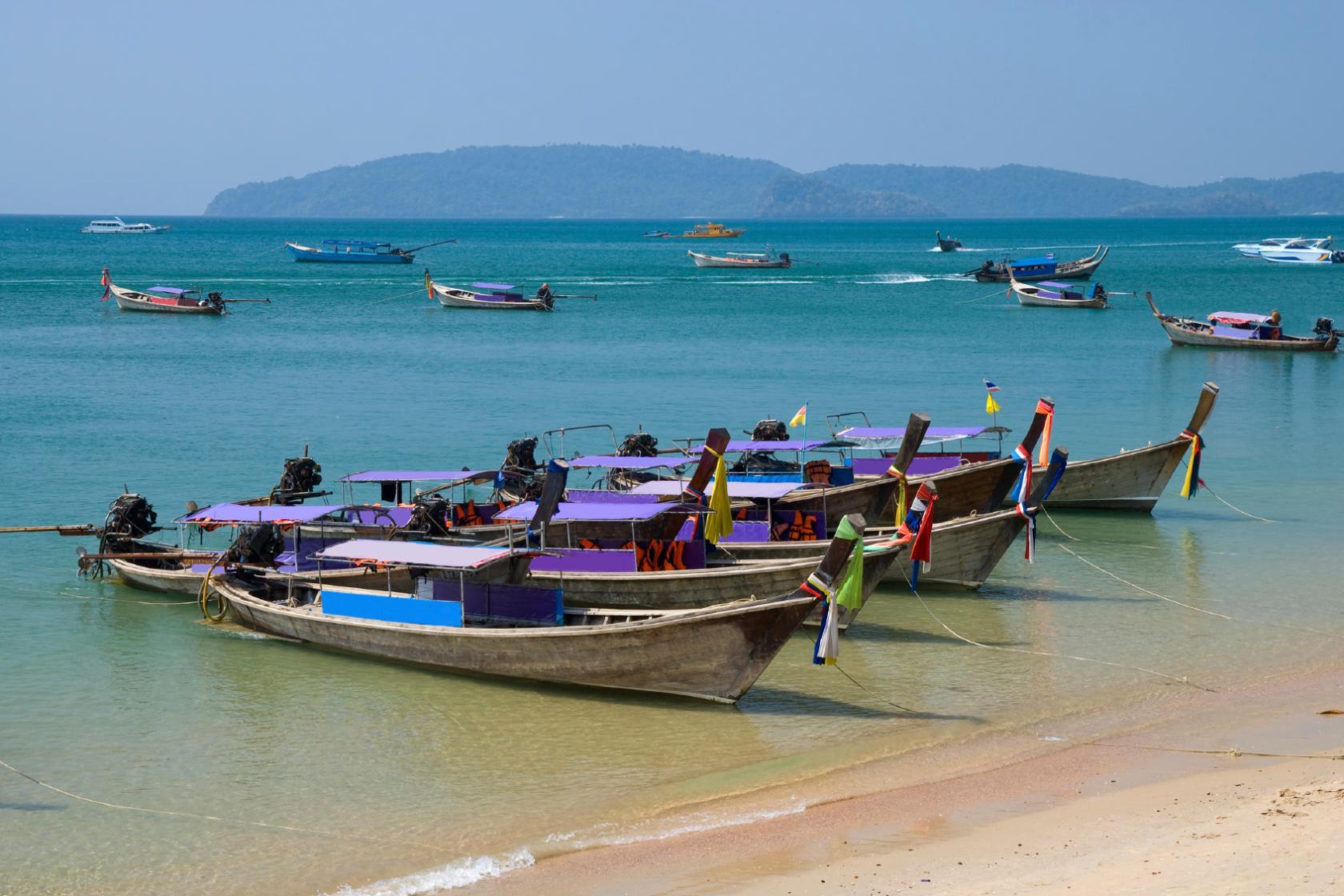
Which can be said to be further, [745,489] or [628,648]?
[745,489]

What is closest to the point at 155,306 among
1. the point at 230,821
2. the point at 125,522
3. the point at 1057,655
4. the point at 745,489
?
the point at 125,522

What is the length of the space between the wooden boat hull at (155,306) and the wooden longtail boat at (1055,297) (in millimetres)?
37916

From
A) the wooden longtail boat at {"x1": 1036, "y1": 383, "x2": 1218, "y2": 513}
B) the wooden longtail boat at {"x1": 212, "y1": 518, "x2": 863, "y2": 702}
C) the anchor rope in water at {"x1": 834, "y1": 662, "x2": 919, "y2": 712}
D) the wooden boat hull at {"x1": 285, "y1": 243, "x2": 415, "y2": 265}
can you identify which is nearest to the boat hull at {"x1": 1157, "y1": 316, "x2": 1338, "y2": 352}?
the wooden longtail boat at {"x1": 1036, "y1": 383, "x2": 1218, "y2": 513}

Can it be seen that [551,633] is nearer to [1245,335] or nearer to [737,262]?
[1245,335]

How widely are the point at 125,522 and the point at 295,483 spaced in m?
2.65

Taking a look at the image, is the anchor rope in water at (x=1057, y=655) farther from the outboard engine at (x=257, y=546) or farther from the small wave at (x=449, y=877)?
the outboard engine at (x=257, y=546)

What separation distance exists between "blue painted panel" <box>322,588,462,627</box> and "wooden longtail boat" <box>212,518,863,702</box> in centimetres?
1

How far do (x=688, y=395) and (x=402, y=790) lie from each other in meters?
26.7

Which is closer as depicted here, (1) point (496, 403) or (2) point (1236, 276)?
(1) point (496, 403)

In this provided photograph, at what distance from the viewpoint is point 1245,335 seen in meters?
49.0

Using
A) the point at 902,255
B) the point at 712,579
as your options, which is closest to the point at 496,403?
the point at 712,579

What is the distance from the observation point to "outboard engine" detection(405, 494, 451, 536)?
772 inches

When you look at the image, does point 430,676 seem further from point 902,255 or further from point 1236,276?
point 902,255

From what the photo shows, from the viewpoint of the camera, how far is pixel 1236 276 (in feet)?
319
